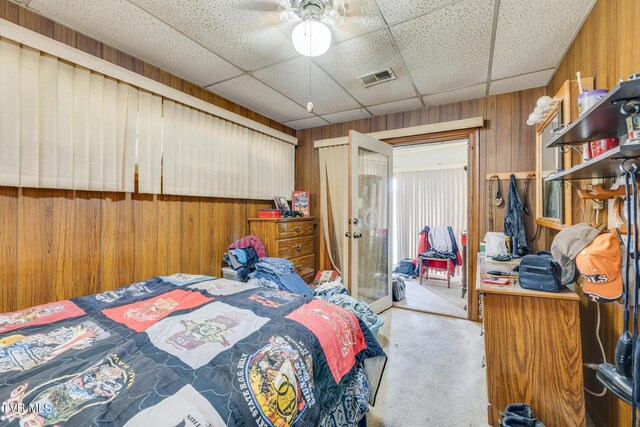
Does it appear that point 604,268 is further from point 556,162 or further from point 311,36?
point 311,36

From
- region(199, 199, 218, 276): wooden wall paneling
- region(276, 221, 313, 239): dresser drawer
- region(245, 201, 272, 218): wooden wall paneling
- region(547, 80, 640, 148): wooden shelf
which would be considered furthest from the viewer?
region(245, 201, 272, 218): wooden wall paneling

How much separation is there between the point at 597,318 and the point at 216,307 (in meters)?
2.15

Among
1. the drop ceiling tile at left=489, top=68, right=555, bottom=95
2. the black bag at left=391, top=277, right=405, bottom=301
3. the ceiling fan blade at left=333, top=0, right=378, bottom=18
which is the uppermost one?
the drop ceiling tile at left=489, top=68, right=555, bottom=95

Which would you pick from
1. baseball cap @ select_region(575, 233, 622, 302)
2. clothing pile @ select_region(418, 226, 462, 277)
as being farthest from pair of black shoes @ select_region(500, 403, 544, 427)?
clothing pile @ select_region(418, 226, 462, 277)

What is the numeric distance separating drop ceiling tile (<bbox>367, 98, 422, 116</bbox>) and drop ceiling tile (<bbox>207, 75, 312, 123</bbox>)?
0.83 m

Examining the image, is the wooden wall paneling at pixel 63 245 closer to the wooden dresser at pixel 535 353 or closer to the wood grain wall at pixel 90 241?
the wood grain wall at pixel 90 241

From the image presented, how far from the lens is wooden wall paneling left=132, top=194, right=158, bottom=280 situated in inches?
84.6

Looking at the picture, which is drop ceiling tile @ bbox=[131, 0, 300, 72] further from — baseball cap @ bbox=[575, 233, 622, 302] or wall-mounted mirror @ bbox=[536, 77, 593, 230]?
baseball cap @ bbox=[575, 233, 622, 302]

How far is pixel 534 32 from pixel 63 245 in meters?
3.48

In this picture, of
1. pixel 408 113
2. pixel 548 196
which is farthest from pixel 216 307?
pixel 408 113

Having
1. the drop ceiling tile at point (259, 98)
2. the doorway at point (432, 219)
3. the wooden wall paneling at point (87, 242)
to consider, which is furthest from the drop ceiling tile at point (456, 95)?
the wooden wall paneling at point (87, 242)

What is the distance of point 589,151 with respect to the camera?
4.14ft

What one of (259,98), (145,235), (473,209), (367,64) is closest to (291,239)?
(145,235)

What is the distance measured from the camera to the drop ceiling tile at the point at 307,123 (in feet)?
11.8
